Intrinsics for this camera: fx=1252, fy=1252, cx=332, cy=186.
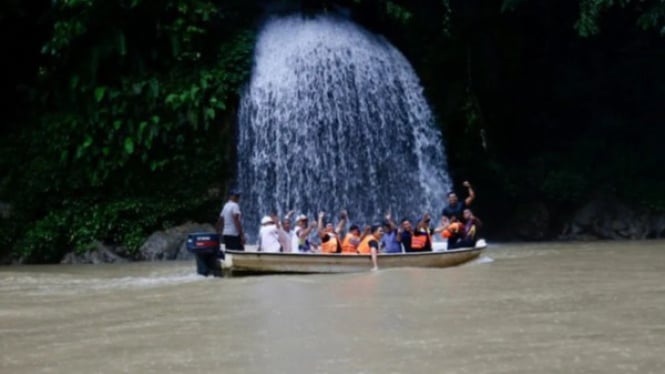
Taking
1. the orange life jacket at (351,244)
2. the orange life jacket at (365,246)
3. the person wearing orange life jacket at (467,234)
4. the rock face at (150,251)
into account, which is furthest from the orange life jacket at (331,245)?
the rock face at (150,251)

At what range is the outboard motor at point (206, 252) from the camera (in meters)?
18.5

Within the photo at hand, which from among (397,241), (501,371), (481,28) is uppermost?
(481,28)

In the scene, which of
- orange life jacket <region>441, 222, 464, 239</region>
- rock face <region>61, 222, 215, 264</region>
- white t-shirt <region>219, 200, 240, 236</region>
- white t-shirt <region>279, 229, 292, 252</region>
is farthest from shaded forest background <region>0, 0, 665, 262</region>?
orange life jacket <region>441, 222, 464, 239</region>

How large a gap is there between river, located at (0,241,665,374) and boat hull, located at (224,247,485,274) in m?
0.27

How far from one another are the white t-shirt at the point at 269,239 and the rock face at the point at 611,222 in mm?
10815

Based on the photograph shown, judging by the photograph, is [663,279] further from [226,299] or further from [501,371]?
[501,371]

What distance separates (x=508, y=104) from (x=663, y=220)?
474 cm

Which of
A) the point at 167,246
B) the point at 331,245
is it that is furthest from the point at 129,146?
the point at 331,245

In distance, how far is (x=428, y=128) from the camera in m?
27.2

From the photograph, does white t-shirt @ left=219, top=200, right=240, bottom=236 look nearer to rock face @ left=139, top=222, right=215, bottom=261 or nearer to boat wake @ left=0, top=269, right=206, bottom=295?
boat wake @ left=0, top=269, right=206, bottom=295

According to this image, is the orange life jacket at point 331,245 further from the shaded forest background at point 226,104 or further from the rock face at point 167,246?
the shaded forest background at point 226,104

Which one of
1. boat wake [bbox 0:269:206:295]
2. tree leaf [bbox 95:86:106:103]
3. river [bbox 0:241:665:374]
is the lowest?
river [bbox 0:241:665:374]

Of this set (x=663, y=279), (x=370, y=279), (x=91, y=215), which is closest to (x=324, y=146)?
(x=91, y=215)

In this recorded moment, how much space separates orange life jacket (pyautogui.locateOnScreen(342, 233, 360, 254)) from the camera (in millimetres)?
19203
